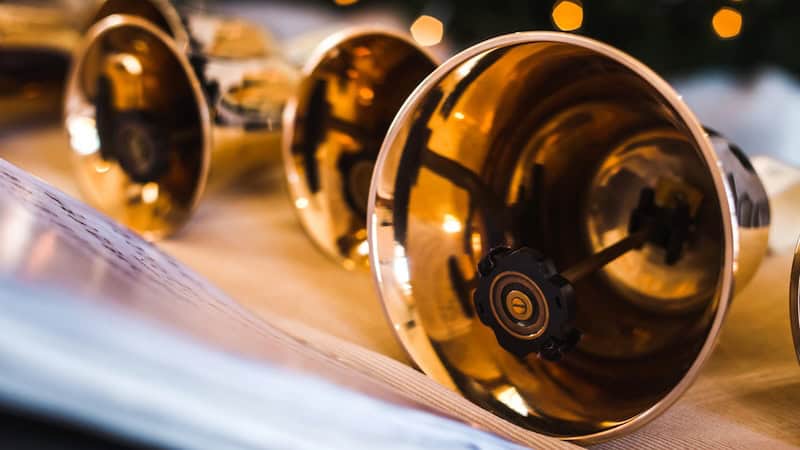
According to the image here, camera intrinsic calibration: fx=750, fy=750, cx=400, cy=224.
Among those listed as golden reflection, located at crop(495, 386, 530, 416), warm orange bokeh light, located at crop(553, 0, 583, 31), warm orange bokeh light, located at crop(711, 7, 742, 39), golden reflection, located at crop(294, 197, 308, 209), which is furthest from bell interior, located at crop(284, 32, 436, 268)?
warm orange bokeh light, located at crop(711, 7, 742, 39)

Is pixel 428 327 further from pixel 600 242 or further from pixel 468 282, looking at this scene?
pixel 600 242

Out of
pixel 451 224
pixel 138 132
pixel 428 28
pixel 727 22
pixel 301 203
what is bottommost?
pixel 451 224

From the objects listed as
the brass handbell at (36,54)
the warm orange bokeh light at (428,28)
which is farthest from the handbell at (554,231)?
the brass handbell at (36,54)

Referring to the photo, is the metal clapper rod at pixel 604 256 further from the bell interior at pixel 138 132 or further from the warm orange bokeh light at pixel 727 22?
the warm orange bokeh light at pixel 727 22

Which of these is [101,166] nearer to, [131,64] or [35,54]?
[131,64]

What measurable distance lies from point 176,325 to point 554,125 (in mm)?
332

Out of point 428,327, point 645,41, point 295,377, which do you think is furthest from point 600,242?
point 645,41

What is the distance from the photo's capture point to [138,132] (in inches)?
28.3

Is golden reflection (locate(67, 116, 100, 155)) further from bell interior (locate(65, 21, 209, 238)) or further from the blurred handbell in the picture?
the blurred handbell

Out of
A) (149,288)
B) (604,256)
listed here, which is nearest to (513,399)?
(604,256)

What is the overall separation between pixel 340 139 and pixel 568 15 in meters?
0.46

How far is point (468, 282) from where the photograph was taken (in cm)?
48

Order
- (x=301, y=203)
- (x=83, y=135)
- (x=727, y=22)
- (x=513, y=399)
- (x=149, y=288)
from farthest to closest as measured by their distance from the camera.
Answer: (x=727, y=22) → (x=83, y=135) → (x=301, y=203) → (x=513, y=399) → (x=149, y=288)

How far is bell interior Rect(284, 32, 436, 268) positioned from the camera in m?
0.63
